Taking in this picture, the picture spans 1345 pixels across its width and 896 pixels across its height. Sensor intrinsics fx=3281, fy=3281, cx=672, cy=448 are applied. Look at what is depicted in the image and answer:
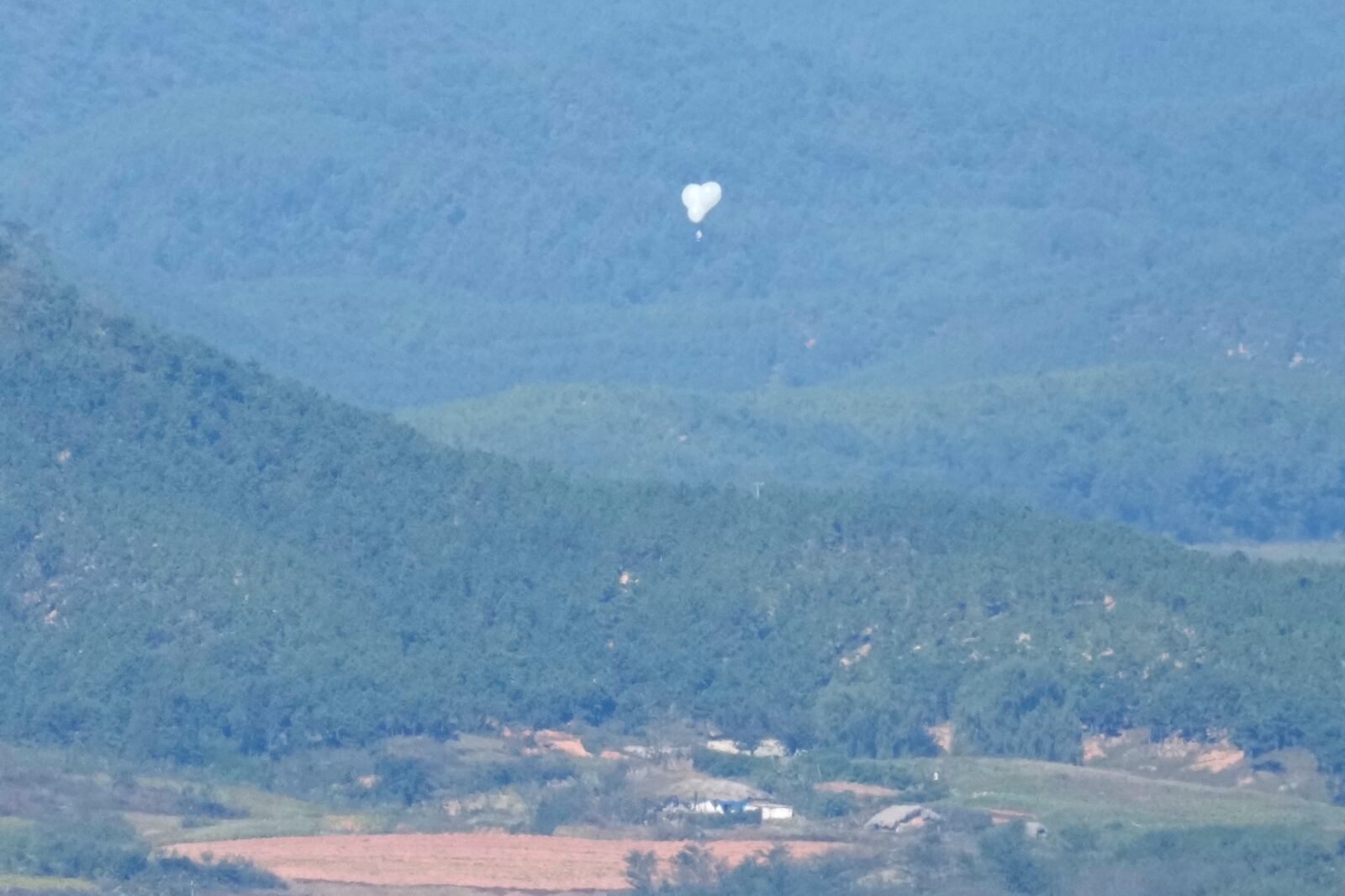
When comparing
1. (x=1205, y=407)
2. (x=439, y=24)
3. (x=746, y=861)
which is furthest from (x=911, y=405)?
(x=439, y=24)

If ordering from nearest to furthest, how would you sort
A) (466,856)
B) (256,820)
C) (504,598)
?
(466,856), (256,820), (504,598)

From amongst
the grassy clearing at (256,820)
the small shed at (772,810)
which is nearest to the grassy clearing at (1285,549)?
the small shed at (772,810)

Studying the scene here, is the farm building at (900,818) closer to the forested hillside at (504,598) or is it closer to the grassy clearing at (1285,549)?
the forested hillside at (504,598)

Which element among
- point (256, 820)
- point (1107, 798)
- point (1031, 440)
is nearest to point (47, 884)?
point (256, 820)

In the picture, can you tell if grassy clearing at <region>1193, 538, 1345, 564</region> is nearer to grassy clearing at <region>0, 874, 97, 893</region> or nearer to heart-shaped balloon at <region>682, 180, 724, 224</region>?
heart-shaped balloon at <region>682, 180, 724, 224</region>

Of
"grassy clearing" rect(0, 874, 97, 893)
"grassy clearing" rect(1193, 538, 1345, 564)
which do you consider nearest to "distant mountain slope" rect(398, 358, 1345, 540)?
"grassy clearing" rect(1193, 538, 1345, 564)

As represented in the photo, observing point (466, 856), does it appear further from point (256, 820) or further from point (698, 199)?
point (698, 199)
